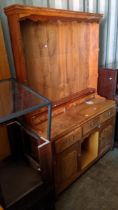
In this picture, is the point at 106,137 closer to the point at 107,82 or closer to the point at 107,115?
the point at 107,115

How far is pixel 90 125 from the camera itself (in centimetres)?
177

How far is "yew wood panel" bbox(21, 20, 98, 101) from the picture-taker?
1498 mm

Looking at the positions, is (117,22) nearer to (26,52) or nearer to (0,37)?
(26,52)

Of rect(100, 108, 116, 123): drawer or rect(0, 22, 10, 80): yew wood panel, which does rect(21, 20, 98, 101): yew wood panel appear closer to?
rect(0, 22, 10, 80): yew wood panel

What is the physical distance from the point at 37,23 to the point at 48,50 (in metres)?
0.25

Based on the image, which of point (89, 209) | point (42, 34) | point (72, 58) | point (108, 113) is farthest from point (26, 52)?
point (89, 209)

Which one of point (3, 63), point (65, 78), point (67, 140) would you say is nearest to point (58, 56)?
point (65, 78)

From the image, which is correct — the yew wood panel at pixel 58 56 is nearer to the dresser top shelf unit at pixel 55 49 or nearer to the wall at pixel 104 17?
the dresser top shelf unit at pixel 55 49

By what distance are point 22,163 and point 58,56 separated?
1078 millimetres

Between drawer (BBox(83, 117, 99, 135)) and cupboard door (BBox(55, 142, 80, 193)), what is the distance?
16 centimetres

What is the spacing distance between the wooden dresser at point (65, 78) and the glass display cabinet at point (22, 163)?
0.11 m

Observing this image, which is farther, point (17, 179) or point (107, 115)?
point (107, 115)

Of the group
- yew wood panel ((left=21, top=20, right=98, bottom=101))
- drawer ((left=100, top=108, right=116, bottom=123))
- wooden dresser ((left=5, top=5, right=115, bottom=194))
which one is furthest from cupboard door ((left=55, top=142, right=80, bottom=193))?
yew wood panel ((left=21, top=20, right=98, bottom=101))

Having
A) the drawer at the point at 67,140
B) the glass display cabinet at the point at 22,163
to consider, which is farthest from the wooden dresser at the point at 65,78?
the glass display cabinet at the point at 22,163
